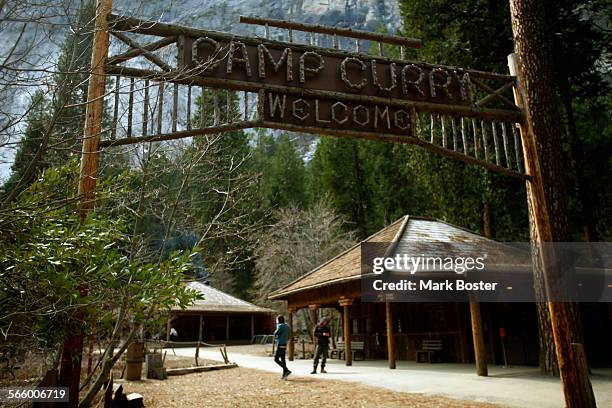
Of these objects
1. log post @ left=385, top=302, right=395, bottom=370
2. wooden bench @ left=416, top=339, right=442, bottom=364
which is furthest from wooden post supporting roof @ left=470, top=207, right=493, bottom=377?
wooden bench @ left=416, top=339, right=442, bottom=364

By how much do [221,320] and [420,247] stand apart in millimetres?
25792

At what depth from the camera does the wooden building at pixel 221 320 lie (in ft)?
104

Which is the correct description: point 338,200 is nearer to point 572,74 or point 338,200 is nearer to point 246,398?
point 572,74

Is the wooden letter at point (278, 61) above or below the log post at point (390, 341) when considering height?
above

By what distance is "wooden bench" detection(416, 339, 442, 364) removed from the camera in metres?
14.9

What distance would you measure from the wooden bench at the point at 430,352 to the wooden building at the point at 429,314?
0.28m

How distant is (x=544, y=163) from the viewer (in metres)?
6.46

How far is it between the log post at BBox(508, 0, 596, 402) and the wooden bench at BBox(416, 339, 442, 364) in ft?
28.4

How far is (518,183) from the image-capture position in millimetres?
15156

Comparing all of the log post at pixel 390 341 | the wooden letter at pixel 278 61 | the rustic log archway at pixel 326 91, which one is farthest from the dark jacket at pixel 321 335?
the wooden letter at pixel 278 61

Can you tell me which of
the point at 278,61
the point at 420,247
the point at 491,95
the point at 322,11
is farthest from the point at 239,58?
the point at 322,11

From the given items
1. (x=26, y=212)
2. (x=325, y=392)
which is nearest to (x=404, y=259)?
(x=325, y=392)

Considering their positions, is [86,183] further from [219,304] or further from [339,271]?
[219,304]

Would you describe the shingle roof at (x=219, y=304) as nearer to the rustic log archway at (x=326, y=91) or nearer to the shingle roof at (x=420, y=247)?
the shingle roof at (x=420, y=247)
